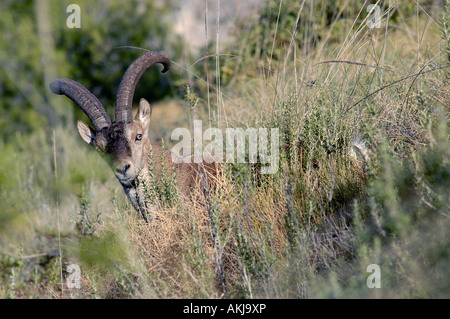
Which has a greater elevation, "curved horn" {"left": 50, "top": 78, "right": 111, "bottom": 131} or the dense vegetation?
"curved horn" {"left": 50, "top": 78, "right": 111, "bottom": 131}

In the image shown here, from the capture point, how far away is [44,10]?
48.0ft

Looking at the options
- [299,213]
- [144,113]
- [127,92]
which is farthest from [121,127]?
[299,213]

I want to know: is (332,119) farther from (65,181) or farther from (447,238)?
(65,181)

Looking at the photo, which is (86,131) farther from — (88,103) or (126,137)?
(126,137)

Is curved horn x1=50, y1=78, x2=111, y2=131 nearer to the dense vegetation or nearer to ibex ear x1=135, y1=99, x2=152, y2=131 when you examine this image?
ibex ear x1=135, y1=99, x2=152, y2=131

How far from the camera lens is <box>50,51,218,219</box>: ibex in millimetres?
5046

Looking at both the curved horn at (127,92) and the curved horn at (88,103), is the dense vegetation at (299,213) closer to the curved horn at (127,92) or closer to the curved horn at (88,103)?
the curved horn at (88,103)

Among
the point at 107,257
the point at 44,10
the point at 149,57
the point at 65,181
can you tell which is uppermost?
the point at 44,10

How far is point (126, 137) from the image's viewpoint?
5164 mm

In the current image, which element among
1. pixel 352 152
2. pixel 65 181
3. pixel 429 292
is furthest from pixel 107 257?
pixel 352 152

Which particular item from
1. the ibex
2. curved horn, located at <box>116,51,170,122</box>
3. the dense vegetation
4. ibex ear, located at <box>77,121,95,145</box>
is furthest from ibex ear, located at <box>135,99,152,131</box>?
the dense vegetation

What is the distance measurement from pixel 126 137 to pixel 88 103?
0.60 m

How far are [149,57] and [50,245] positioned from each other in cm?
273

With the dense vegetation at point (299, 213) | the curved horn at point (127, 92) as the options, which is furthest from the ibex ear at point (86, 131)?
the dense vegetation at point (299, 213)
